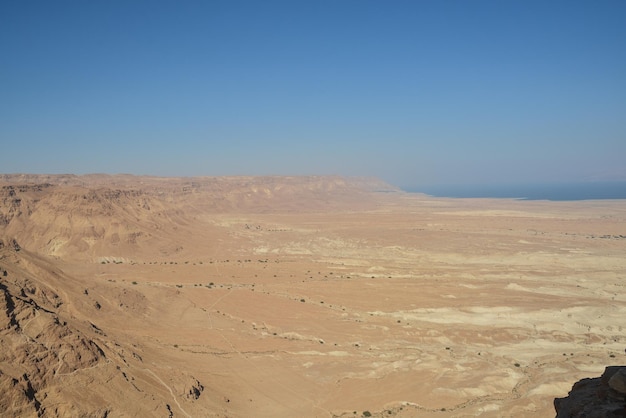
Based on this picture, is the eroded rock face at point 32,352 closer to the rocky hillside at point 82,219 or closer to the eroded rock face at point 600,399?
the eroded rock face at point 600,399

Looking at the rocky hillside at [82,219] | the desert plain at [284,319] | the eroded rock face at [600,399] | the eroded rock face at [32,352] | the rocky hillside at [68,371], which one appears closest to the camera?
the eroded rock face at [600,399]

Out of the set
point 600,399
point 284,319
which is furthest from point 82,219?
point 600,399

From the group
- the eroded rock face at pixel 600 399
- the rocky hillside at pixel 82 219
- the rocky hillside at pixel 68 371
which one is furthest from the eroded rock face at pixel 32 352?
the rocky hillside at pixel 82 219

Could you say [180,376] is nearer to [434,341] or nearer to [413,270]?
[434,341]

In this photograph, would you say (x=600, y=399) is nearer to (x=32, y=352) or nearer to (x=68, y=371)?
(x=68, y=371)

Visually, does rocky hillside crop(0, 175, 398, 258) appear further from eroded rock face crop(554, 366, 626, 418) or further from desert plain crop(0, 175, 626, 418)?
eroded rock face crop(554, 366, 626, 418)
